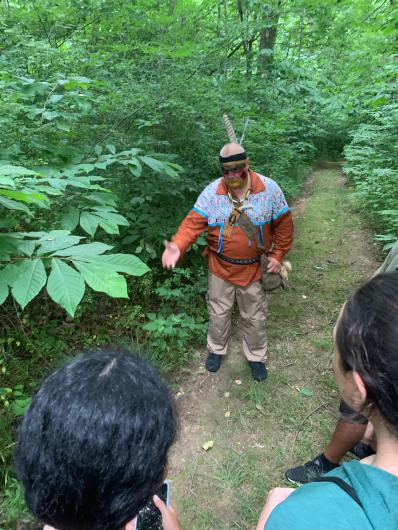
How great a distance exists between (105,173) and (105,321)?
1377 millimetres

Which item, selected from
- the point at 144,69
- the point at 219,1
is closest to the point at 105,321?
the point at 144,69

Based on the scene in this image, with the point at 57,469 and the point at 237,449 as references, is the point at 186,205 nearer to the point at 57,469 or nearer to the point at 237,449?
the point at 237,449

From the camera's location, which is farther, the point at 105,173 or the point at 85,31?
the point at 85,31

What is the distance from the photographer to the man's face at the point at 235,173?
8.65ft

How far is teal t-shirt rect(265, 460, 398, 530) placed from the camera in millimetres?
783

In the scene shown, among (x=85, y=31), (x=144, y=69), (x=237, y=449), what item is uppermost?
(x=85, y=31)

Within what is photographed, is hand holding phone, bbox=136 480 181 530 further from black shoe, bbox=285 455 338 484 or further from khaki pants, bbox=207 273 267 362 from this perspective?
khaki pants, bbox=207 273 267 362

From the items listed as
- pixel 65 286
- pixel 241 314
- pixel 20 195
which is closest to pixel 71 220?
pixel 20 195

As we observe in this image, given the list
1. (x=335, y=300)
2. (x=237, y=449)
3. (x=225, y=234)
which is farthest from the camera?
(x=335, y=300)

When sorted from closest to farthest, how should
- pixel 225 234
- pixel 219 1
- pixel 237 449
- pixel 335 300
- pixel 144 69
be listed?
pixel 237 449 < pixel 225 234 < pixel 144 69 < pixel 335 300 < pixel 219 1

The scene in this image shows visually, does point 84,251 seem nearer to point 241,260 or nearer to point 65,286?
point 65,286

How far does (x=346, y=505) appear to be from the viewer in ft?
2.73

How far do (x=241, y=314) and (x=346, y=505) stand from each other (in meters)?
2.40

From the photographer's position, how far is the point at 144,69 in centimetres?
368
